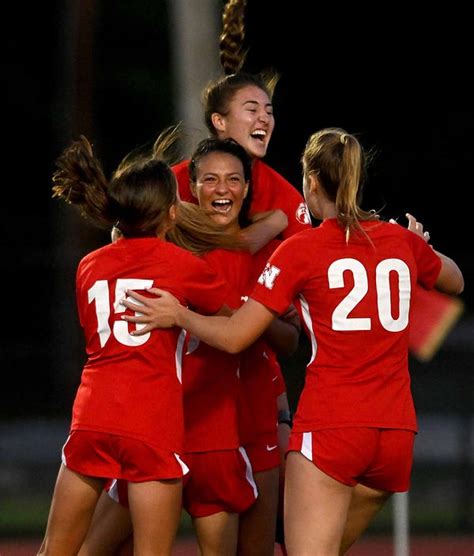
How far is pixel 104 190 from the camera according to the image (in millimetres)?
5789

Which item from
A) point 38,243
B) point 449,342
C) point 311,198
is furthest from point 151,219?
point 38,243

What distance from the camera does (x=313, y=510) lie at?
5438mm

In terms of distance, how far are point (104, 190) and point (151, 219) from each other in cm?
25

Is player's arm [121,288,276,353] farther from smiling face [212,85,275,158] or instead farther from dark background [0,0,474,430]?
dark background [0,0,474,430]

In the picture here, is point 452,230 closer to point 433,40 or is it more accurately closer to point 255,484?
point 433,40

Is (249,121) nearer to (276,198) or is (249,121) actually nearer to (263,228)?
(276,198)

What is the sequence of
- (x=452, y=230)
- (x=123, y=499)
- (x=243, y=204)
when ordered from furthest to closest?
(x=452, y=230)
(x=243, y=204)
(x=123, y=499)

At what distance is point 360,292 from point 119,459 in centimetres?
105

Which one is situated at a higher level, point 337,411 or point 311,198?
point 311,198

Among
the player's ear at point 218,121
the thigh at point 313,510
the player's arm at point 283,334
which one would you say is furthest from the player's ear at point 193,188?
the thigh at point 313,510

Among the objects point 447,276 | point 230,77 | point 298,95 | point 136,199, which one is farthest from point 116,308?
point 298,95

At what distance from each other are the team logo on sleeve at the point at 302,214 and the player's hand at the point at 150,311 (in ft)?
3.57

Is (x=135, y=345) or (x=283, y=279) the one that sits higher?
(x=283, y=279)

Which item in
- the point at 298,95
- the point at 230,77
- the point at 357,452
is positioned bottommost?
the point at 357,452
